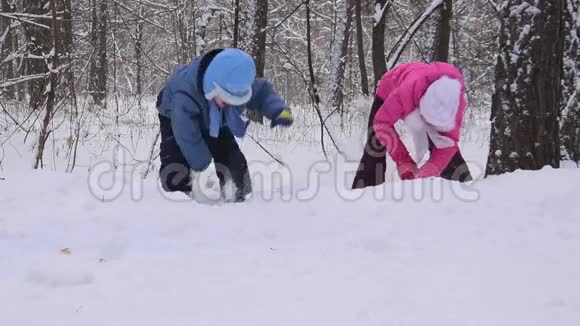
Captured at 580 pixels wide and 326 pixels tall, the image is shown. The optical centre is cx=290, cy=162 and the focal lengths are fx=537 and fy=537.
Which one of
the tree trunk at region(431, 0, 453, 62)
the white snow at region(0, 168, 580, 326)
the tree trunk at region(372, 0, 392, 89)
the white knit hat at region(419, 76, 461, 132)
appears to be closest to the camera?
the white snow at region(0, 168, 580, 326)

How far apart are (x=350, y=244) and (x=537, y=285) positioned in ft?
2.46

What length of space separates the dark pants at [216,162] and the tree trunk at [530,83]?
65.5 inches

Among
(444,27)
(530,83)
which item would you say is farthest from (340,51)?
(530,83)

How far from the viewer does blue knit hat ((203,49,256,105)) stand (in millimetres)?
3045

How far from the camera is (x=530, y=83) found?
10.2ft

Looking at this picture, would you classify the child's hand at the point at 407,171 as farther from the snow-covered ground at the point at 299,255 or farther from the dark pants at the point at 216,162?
the dark pants at the point at 216,162

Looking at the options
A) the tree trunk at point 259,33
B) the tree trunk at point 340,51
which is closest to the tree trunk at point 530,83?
the tree trunk at point 259,33

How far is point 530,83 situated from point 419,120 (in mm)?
727

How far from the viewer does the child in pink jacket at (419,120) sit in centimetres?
340

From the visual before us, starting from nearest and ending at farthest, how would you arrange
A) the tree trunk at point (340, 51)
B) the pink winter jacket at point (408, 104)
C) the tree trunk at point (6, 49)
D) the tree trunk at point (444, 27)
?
1. the pink winter jacket at point (408, 104)
2. the tree trunk at point (444, 27)
3. the tree trunk at point (6, 49)
4. the tree trunk at point (340, 51)

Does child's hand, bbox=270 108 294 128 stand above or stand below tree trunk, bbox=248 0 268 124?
below

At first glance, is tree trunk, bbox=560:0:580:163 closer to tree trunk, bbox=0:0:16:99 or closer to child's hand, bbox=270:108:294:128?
child's hand, bbox=270:108:294:128

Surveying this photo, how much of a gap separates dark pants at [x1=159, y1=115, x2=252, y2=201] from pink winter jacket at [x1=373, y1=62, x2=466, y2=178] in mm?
961

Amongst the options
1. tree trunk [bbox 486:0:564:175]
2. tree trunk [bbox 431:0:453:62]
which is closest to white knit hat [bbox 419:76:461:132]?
tree trunk [bbox 486:0:564:175]
